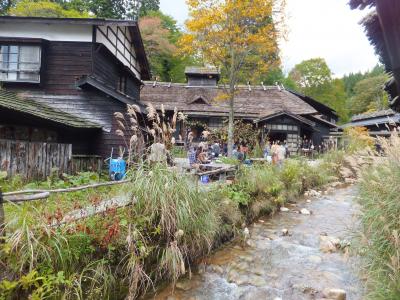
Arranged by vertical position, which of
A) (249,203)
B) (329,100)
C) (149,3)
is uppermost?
(149,3)

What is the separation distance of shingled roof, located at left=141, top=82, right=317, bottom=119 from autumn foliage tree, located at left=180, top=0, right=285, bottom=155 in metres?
6.39

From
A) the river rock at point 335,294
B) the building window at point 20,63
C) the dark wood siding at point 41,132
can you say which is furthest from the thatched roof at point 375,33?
the building window at point 20,63

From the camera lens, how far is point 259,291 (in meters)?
4.43

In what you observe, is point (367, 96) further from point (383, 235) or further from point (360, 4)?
point (360, 4)

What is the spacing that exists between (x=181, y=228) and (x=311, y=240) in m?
3.33

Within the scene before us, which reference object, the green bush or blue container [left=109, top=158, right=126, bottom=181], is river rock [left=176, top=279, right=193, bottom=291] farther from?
blue container [left=109, top=158, right=126, bottom=181]

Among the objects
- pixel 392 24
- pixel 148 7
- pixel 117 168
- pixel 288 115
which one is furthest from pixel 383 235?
pixel 148 7

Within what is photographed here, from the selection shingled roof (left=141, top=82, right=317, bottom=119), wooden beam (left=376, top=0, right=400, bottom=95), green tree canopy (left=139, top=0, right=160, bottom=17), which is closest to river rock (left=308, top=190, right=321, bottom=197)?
wooden beam (left=376, top=0, right=400, bottom=95)

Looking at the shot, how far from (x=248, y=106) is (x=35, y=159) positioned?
1754 centimetres

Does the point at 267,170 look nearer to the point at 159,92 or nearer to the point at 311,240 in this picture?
the point at 311,240

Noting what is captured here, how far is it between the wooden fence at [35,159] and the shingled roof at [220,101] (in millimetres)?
12716

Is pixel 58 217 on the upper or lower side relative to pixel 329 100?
lower

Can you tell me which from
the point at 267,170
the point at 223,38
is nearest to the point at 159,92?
the point at 223,38

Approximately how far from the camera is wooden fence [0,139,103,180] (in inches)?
297
